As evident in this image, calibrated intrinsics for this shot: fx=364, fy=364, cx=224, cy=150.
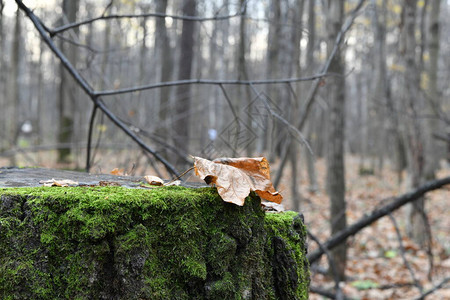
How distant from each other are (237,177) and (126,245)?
1.65 ft

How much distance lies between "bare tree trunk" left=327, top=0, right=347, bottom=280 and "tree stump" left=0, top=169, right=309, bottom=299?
426 cm

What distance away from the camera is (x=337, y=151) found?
576cm

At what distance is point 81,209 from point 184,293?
1.64ft

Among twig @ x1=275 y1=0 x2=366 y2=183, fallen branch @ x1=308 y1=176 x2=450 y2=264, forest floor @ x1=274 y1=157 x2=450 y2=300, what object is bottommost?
forest floor @ x1=274 y1=157 x2=450 y2=300

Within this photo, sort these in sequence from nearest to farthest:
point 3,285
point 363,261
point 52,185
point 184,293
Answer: point 3,285, point 184,293, point 52,185, point 363,261

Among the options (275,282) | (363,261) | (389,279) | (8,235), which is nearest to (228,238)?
(275,282)

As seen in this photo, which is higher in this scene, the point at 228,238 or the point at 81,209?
the point at 81,209

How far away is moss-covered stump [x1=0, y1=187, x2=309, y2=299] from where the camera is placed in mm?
1266

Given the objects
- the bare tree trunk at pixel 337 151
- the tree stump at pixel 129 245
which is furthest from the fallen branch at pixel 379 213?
the tree stump at pixel 129 245

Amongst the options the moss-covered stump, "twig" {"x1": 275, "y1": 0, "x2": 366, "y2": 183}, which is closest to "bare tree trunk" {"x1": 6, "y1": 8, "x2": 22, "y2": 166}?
"twig" {"x1": 275, "y1": 0, "x2": 366, "y2": 183}

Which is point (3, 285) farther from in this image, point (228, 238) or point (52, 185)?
point (228, 238)

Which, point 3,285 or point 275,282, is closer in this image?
point 3,285

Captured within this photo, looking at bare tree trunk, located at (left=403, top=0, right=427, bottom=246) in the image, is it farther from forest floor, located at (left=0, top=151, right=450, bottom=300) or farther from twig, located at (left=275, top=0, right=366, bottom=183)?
twig, located at (left=275, top=0, right=366, bottom=183)

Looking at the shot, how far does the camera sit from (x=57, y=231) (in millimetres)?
1282
